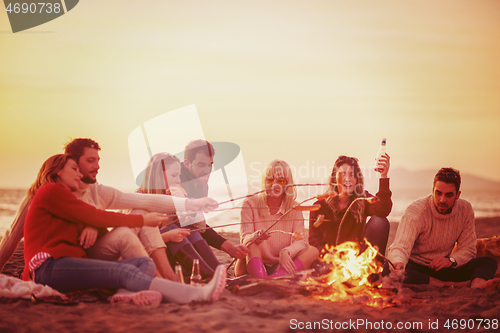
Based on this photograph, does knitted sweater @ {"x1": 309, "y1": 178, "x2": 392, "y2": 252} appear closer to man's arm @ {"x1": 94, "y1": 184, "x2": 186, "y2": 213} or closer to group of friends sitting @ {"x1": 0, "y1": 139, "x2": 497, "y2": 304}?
group of friends sitting @ {"x1": 0, "y1": 139, "x2": 497, "y2": 304}

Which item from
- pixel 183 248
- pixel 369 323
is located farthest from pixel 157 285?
pixel 369 323

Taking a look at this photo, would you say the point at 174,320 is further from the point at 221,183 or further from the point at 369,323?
the point at 221,183

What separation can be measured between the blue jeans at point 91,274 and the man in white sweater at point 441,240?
7.69ft

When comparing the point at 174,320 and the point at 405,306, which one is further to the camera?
the point at 405,306

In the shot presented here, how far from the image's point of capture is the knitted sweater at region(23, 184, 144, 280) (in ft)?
10.5

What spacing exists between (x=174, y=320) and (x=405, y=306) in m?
1.80

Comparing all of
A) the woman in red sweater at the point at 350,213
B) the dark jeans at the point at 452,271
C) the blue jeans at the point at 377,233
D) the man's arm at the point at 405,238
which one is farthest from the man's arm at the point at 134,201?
the dark jeans at the point at 452,271

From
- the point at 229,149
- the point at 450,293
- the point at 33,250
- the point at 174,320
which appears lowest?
the point at 450,293

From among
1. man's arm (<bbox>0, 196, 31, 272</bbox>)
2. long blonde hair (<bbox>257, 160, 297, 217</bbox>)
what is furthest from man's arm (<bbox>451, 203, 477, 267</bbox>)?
man's arm (<bbox>0, 196, 31, 272</bbox>)

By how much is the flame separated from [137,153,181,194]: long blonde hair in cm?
161

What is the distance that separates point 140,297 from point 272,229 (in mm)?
1773

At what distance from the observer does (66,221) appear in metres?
3.30

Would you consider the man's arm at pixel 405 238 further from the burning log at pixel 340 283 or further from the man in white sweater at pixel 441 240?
the burning log at pixel 340 283

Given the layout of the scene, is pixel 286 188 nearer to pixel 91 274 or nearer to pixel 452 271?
pixel 452 271
